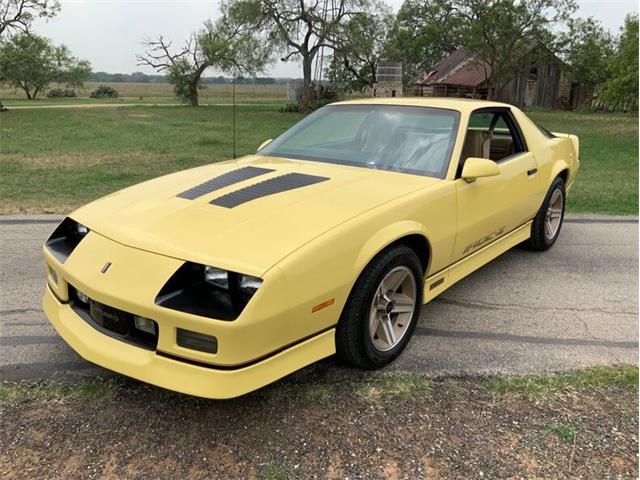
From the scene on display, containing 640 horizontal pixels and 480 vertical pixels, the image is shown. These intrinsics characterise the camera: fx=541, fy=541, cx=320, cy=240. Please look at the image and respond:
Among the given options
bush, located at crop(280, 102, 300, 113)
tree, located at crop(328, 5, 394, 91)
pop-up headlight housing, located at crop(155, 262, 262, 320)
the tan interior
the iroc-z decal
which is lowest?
the iroc-z decal

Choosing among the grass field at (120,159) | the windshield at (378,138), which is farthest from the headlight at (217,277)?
the grass field at (120,159)

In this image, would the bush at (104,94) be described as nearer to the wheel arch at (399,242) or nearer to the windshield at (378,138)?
the windshield at (378,138)

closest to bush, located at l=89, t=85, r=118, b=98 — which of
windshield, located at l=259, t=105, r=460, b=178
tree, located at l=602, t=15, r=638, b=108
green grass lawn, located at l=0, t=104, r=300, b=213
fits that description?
green grass lawn, located at l=0, t=104, r=300, b=213

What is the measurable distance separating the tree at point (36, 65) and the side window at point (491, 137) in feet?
107

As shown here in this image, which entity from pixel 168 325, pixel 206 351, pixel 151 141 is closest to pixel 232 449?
pixel 206 351

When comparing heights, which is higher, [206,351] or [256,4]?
[256,4]

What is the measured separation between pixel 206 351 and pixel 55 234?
1.39 meters

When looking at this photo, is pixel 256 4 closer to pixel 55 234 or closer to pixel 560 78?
pixel 560 78

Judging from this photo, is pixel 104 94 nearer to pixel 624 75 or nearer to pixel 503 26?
pixel 503 26

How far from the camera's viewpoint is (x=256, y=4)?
32.8 meters

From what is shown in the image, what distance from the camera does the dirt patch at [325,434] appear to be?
2.21 meters

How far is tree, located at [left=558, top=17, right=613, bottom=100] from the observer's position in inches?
1275

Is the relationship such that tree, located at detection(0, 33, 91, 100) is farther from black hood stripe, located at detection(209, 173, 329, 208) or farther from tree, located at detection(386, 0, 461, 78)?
black hood stripe, located at detection(209, 173, 329, 208)

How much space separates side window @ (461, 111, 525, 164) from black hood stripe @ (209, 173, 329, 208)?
131 centimetres
